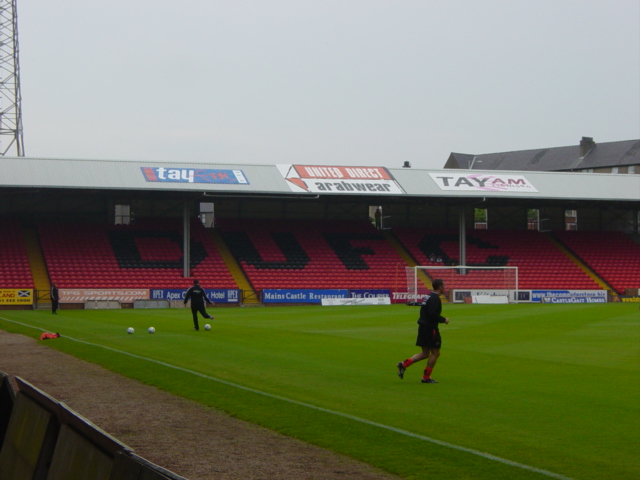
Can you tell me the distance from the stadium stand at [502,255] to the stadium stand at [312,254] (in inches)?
117

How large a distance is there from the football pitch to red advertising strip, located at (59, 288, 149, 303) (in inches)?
→ 640

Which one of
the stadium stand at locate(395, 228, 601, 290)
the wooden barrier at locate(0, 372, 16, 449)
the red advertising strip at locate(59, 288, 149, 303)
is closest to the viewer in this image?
the wooden barrier at locate(0, 372, 16, 449)

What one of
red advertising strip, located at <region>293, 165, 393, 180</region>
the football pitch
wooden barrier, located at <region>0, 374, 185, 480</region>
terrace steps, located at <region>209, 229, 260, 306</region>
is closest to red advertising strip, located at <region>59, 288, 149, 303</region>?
terrace steps, located at <region>209, 229, 260, 306</region>

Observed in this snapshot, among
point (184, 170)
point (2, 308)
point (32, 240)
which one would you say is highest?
point (184, 170)

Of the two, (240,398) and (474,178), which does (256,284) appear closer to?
(474,178)

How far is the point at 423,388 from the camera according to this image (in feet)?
44.7

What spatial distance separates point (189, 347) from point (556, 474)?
14.3 meters

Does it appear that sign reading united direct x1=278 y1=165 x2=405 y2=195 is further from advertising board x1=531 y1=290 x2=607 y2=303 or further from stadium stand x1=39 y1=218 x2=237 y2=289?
advertising board x1=531 y1=290 x2=607 y2=303

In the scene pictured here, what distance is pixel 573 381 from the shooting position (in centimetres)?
1448

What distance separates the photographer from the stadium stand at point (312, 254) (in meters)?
51.9

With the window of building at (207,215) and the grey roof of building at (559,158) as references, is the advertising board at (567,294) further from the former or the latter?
the grey roof of building at (559,158)

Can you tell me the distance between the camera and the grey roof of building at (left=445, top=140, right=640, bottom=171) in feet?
377

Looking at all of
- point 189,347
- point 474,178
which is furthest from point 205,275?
point 189,347

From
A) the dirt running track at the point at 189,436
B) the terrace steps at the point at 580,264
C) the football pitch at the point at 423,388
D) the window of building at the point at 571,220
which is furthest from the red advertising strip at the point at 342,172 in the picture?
the dirt running track at the point at 189,436
